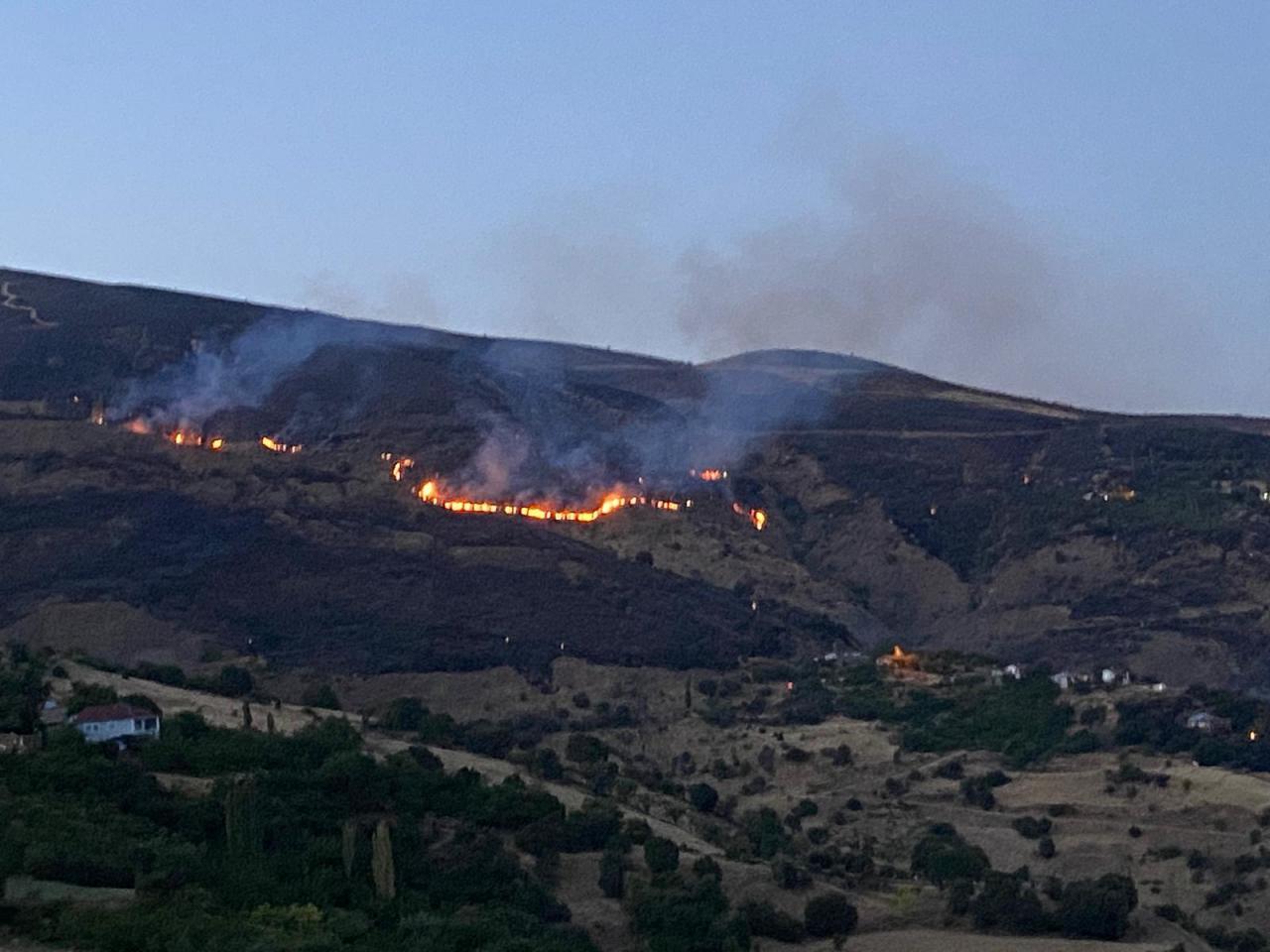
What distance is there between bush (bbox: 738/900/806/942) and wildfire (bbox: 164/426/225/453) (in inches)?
2192

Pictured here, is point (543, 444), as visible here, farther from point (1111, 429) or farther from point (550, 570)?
point (1111, 429)

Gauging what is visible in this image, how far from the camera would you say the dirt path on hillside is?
117 meters

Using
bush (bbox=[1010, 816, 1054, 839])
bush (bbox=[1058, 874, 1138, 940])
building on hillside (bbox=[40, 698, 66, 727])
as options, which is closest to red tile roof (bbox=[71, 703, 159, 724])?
building on hillside (bbox=[40, 698, 66, 727])

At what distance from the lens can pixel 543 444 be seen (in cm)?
10869

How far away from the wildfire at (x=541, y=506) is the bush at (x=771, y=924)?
49.8 meters

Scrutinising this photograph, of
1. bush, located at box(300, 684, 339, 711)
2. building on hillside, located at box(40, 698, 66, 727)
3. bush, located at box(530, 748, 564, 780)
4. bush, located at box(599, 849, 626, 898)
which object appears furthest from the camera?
bush, located at box(300, 684, 339, 711)

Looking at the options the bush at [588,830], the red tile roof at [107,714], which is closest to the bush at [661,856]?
the bush at [588,830]

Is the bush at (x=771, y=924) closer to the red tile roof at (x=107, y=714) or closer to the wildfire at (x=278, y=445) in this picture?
the red tile roof at (x=107, y=714)

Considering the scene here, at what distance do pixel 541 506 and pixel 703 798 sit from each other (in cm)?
4333

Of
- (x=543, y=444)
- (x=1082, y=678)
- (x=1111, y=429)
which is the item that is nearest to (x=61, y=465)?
(x=543, y=444)

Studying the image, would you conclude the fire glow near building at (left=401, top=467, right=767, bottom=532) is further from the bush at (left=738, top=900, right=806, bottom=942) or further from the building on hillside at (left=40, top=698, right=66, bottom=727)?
the bush at (left=738, top=900, right=806, bottom=942)

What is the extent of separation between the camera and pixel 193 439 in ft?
329

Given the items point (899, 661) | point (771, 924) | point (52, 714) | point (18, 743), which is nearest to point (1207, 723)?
point (899, 661)

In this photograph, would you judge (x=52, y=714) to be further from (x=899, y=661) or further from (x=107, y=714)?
(x=899, y=661)
